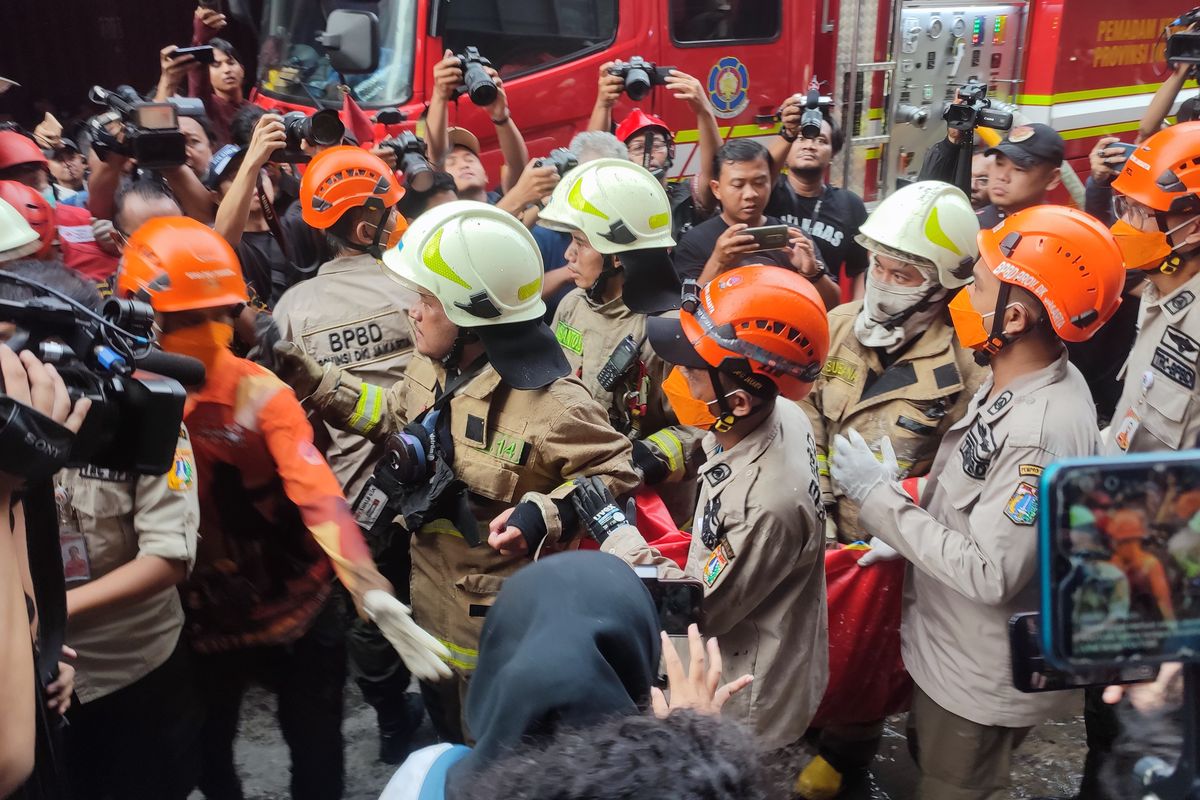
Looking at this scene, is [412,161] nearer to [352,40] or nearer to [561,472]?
[352,40]

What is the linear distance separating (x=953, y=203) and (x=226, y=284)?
2502mm

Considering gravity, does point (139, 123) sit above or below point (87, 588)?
above

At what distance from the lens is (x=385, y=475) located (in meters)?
2.96

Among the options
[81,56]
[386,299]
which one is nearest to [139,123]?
[386,299]

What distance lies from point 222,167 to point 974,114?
377 cm

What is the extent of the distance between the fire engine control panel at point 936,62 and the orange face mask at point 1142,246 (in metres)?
4.20

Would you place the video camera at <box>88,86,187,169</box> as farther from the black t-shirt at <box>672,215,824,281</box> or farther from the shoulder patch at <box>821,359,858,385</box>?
the shoulder patch at <box>821,359,858,385</box>

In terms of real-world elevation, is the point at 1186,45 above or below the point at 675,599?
above

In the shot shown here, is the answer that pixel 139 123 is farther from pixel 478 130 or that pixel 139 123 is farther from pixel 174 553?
pixel 478 130

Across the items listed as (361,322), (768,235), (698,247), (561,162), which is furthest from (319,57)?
(768,235)

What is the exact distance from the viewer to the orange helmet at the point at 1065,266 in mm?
2680

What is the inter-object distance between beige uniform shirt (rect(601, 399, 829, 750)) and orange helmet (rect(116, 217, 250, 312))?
4.18 ft

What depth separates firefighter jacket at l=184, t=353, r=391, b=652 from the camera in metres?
2.59

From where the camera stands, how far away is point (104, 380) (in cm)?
171
